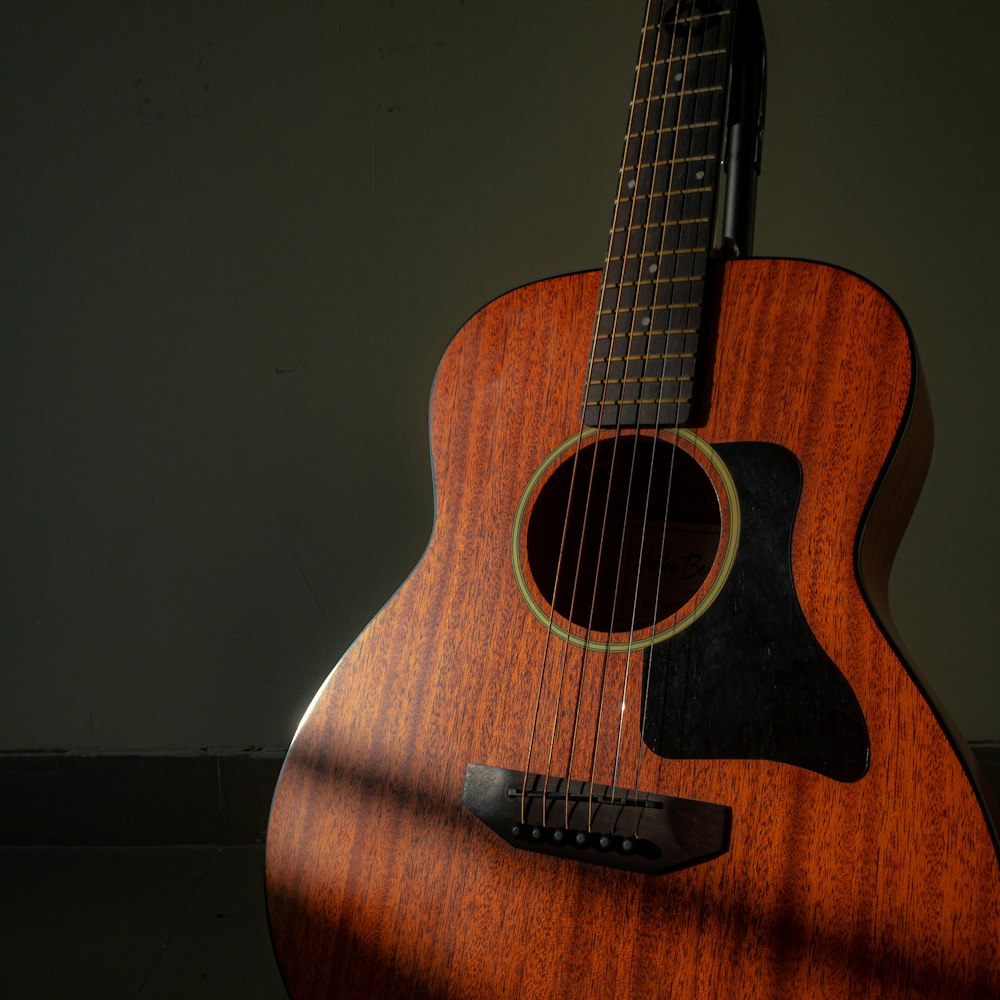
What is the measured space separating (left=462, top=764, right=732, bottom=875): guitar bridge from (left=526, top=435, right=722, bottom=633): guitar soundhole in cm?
13

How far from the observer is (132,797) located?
124cm

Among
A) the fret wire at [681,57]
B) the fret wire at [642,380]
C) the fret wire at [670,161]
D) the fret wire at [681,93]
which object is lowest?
the fret wire at [642,380]

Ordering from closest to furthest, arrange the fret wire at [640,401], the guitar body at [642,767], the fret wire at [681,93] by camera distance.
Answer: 1. the guitar body at [642,767]
2. the fret wire at [640,401]
3. the fret wire at [681,93]

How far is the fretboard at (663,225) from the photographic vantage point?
66cm

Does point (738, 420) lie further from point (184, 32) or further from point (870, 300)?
point (184, 32)

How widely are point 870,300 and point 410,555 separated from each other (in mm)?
788

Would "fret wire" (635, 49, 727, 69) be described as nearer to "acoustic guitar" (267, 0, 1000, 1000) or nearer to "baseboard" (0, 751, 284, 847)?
"acoustic guitar" (267, 0, 1000, 1000)

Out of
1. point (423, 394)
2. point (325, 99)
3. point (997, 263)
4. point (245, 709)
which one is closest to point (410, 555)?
point (423, 394)

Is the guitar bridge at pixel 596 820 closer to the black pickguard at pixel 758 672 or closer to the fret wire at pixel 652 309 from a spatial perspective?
the black pickguard at pixel 758 672

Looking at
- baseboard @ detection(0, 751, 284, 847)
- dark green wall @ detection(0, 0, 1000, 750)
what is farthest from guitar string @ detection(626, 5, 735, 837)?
baseboard @ detection(0, 751, 284, 847)

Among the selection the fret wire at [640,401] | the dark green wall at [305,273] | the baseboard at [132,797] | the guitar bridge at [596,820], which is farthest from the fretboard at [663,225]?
the baseboard at [132,797]

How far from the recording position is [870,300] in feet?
2.03

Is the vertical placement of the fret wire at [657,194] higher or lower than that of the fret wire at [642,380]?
higher

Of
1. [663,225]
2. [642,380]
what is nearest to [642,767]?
[642,380]
